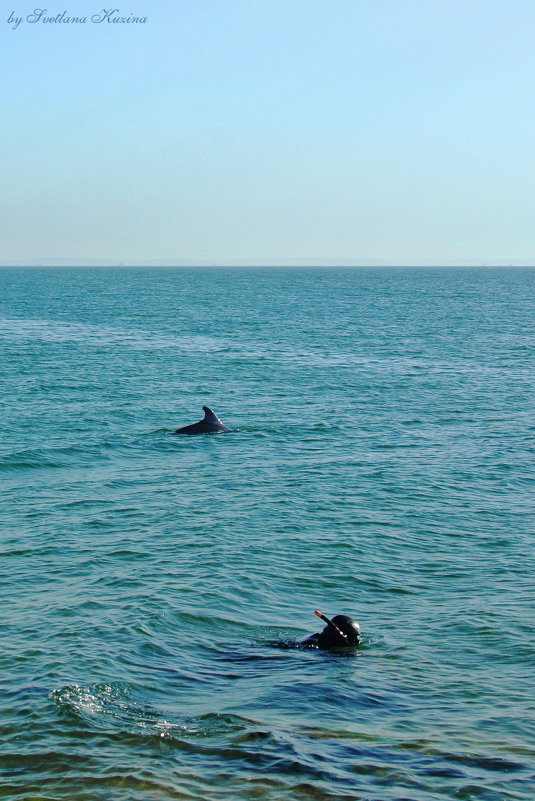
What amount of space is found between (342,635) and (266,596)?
3.54 m

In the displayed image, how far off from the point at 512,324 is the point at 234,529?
82.0m

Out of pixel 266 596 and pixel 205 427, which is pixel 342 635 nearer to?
pixel 266 596

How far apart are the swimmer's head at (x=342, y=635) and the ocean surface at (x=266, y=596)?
8.3 inches

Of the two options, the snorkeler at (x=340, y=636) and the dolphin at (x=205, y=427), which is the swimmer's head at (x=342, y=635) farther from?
the dolphin at (x=205, y=427)

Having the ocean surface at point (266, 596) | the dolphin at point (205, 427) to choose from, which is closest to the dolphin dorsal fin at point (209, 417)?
the dolphin at point (205, 427)

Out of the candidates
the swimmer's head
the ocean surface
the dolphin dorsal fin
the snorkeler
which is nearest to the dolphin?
the dolphin dorsal fin

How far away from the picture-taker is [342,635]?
52.9 feet

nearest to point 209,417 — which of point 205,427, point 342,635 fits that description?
point 205,427

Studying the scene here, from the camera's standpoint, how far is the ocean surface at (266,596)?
40.5 ft

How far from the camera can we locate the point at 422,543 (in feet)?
74.6

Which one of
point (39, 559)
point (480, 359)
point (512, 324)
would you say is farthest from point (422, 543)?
point (512, 324)

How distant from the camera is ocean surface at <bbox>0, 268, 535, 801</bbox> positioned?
12.3 m

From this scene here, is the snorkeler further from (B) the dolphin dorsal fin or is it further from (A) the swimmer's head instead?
(B) the dolphin dorsal fin

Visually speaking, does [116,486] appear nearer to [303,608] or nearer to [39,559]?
[39,559]
